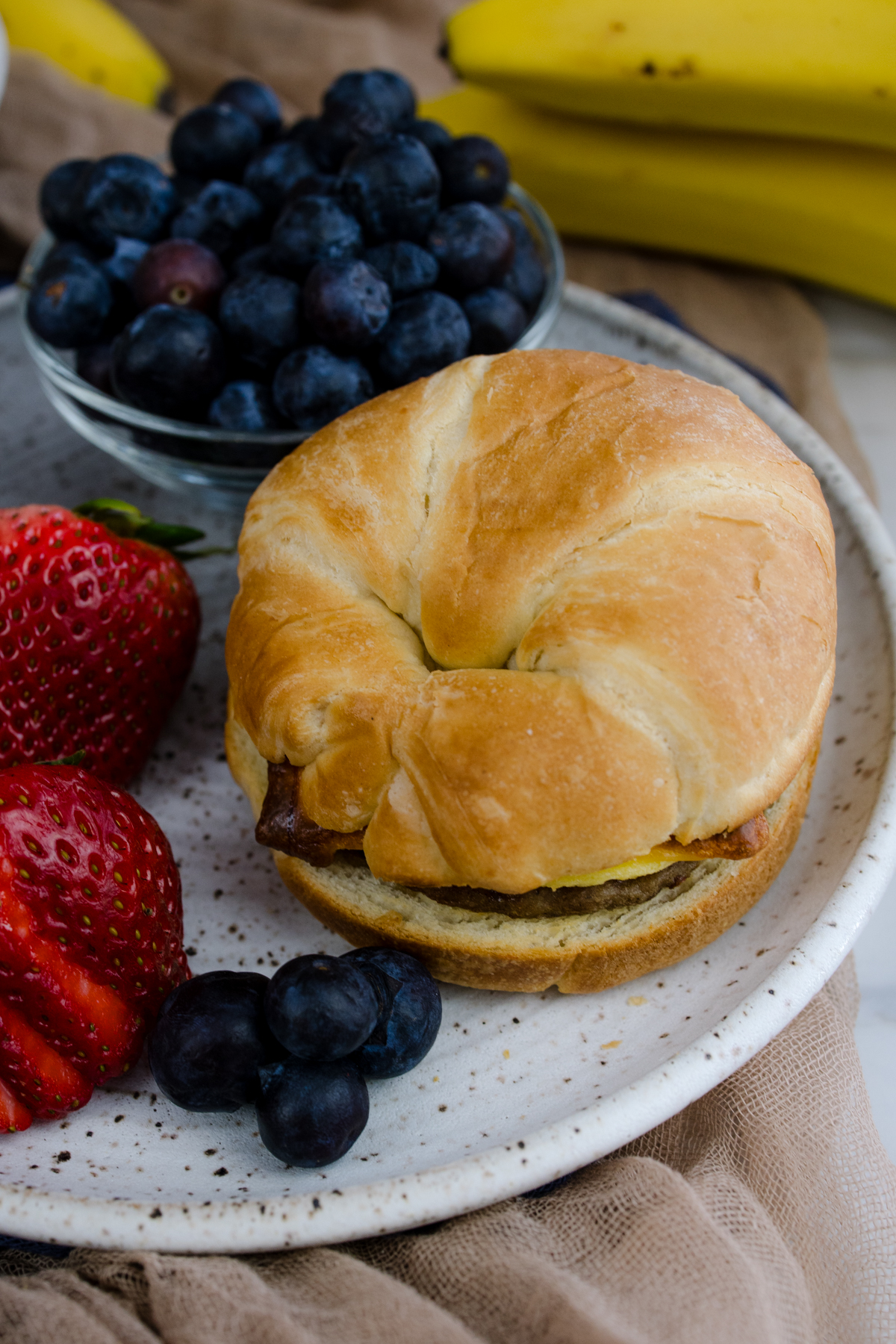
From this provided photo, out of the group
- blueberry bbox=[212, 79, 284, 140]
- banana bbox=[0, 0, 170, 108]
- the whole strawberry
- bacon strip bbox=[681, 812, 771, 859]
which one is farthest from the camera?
banana bbox=[0, 0, 170, 108]

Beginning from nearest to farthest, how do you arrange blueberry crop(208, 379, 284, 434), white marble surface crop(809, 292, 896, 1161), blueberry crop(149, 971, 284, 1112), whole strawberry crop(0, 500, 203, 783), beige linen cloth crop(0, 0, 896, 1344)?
1. beige linen cloth crop(0, 0, 896, 1344)
2. blueberry crop(149, 971, 284, 1112)
3. whole strawberry crop(0, 500, 203, 783)
4. white marble surface crop(809, 292, 896, 1161)
5. blueberry crop(208, 379, 284, 434)

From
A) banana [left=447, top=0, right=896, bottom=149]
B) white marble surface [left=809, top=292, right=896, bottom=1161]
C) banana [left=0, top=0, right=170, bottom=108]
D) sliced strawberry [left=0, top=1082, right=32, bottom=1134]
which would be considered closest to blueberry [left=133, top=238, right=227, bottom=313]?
banana [left=447, top=0, right=896, bottom=149]

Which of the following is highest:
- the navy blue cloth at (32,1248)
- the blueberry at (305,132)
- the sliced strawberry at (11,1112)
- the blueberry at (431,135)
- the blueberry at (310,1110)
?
the blueberry at (431,135)

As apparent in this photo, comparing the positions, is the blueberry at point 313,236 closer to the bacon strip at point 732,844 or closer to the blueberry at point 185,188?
the blueberry at point 185,188

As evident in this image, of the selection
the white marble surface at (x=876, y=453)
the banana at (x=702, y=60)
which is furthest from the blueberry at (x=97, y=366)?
the white marble surface at (x=876, y=453)

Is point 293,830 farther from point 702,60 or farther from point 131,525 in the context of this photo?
point 702,60

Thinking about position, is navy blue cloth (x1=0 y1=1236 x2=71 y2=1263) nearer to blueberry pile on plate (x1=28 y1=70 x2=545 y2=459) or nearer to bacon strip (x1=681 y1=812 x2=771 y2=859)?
bacon strip (x1=681 y1=812 x2=771 y2=859)

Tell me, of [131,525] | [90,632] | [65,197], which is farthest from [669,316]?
[90,632]
